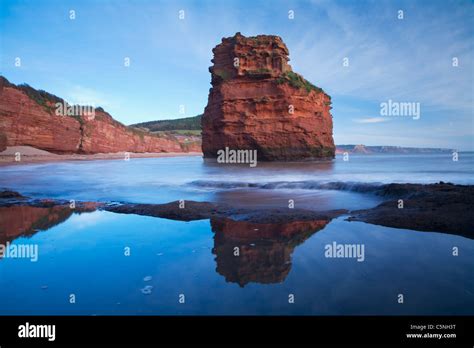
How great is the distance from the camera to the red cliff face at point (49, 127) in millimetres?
26625

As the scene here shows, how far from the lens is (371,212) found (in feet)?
18.2

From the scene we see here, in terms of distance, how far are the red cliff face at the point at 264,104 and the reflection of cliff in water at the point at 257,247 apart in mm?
24101

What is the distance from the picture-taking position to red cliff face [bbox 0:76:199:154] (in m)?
26.6

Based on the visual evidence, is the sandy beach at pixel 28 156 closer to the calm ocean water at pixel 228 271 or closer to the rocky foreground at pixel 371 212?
the rocky foreground at pixel 371 212

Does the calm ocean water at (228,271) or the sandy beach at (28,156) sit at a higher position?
the sandy beach at (28,156)

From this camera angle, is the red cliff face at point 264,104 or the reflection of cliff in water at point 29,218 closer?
the reflection of cliff in water at point 29,218

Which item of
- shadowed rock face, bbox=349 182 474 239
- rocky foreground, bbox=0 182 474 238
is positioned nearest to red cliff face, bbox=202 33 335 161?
rocky foreground, bbox=0 182 474 238
